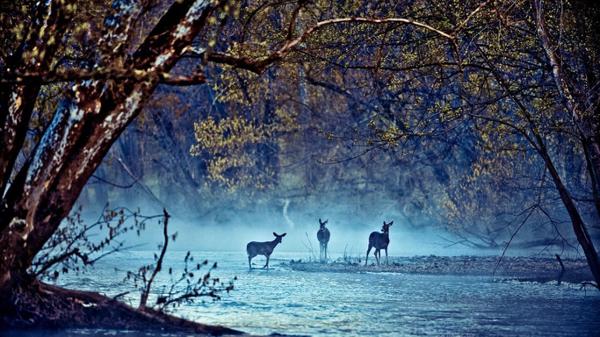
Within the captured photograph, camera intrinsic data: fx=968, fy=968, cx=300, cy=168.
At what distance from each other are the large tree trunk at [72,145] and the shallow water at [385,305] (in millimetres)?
1425

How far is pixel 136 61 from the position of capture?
12.0 meters

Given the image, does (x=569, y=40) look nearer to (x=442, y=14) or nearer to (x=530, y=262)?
(x=442, y=14)

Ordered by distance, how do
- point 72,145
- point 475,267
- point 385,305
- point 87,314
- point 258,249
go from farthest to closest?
point 258,249 → point 475,267 → point 385,305 → point 87,314 → point 72,145

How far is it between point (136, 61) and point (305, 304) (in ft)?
20.0

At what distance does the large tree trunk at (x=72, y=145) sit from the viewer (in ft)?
38.1

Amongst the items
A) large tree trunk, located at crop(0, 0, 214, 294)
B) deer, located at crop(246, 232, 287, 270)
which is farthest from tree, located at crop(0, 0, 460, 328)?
deer, located at crop(246, 232, 287, 270)

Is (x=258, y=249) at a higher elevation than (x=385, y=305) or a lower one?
higher

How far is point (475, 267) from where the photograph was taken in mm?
23531

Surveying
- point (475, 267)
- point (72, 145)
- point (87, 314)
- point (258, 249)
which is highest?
point (72, 145)

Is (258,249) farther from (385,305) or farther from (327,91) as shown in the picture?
(327,91)

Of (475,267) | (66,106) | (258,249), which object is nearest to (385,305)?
(66,106)

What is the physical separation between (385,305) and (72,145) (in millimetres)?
6763

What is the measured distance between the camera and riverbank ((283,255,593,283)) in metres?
21.6

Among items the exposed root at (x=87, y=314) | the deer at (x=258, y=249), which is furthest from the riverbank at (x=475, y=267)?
the exposed root at (x=87, y=314)
